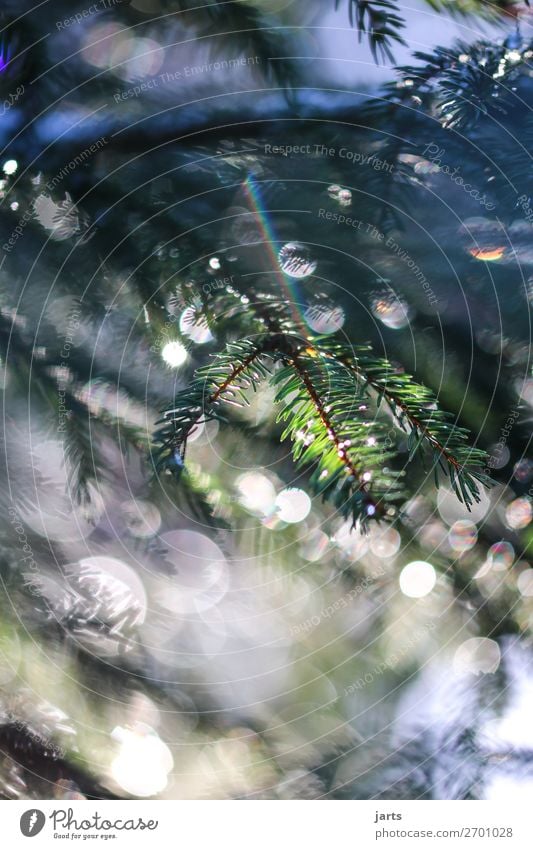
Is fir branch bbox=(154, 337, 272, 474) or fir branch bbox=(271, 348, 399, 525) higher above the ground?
fir branch bbox=(154, 337, 272, 474)

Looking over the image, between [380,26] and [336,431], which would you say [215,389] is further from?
[380,26]

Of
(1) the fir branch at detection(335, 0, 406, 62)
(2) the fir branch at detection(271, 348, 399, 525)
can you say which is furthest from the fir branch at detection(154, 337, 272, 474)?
(1) the fir branch at detection(335, 0, 406, 62)

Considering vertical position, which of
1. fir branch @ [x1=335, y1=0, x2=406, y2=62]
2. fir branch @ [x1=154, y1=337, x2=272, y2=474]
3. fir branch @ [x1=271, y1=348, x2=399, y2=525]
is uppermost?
fir branch @ [x1=335, y1=0, x2=406, y2=62]

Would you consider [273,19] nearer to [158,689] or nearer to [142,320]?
[142,320]

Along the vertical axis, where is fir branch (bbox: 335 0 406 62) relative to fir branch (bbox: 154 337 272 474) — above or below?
above

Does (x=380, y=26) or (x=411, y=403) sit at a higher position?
(x=380, y=26)

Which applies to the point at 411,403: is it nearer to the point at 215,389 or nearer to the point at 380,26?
the point at 215,389

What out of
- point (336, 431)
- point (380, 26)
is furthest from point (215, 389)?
point (380, 26)

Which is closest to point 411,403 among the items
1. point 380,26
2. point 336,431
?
point 336,431

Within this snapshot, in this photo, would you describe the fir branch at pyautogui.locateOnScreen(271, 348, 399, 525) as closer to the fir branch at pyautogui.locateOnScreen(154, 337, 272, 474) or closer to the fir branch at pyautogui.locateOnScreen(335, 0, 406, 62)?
the fir branch at pyautogui.locateOnScreen(154, 337, 272, 474)

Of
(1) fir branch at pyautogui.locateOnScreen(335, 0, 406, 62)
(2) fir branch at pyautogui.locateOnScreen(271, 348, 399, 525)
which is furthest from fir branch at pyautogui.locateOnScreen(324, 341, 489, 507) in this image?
(1) fir branch at pyautogui.locateOnScreen(335, 0, 406, 62)

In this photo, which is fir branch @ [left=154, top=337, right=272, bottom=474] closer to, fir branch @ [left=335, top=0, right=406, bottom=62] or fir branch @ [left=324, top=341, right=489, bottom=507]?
fir branch @ [left=324, top=341, right=489, bottom=507]

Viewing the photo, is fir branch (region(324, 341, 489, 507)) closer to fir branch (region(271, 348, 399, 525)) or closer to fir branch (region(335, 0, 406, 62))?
fir branch (region(271, 348, 399, 525))
